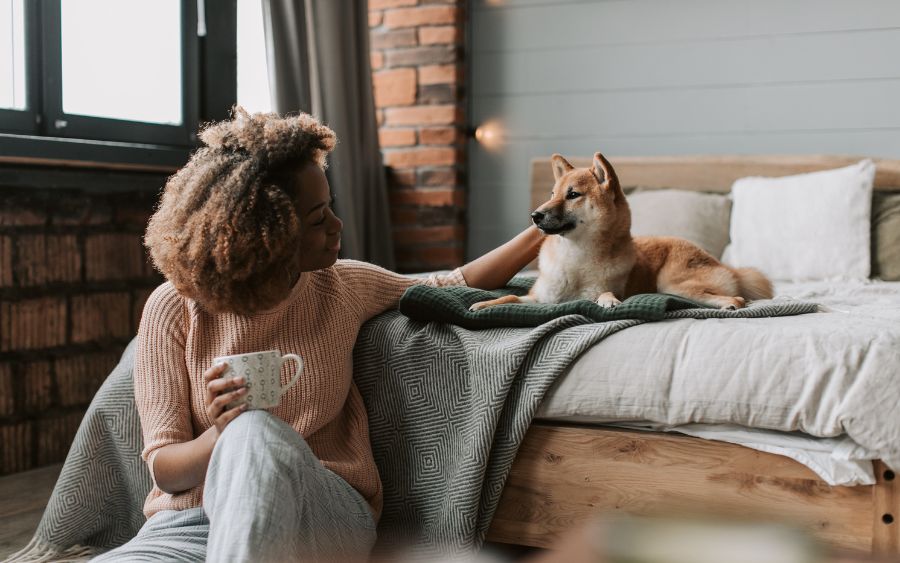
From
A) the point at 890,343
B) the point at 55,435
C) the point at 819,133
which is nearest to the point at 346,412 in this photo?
the point at 890,343

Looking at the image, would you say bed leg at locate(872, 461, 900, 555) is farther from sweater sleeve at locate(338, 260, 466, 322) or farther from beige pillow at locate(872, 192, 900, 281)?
beige pillow at locate(872, 192, 900, 281)

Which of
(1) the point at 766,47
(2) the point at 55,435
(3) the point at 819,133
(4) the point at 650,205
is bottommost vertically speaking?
(2) the point at 55,435

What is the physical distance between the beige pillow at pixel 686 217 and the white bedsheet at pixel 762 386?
4.51 ft

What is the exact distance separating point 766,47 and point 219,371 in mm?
2795

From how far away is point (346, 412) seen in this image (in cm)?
151

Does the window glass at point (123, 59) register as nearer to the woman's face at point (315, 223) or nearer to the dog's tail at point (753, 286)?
the woman's face at point (315, 223)

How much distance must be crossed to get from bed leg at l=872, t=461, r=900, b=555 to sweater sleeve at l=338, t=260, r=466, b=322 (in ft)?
2.85

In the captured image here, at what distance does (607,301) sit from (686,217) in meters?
1.37

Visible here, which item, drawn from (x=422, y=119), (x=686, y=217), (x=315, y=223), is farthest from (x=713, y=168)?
(x=315, y=223)

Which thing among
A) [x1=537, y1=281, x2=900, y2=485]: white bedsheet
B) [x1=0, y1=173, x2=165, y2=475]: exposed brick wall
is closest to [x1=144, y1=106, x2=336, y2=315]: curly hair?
[x1=537, y1=281, x2=900, y2=485]: white bedsheet

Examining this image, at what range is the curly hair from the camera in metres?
1.22

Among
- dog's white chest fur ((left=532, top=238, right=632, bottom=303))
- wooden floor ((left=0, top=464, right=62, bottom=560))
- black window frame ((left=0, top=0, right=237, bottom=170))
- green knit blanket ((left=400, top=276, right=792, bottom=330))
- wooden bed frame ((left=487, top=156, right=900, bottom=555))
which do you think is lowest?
wooden floor ((left=0, top=464, right=62, bottom=560))

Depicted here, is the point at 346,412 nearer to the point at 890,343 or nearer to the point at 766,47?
the point at 890,343

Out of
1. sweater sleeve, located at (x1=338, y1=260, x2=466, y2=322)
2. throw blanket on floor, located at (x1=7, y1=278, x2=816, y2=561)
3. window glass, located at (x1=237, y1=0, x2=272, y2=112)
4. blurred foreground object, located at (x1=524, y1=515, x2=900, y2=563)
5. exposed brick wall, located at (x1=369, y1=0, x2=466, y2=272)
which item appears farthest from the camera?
exposed brick wall, located at (x1=369, y1=0, x2=466, y2=272)
